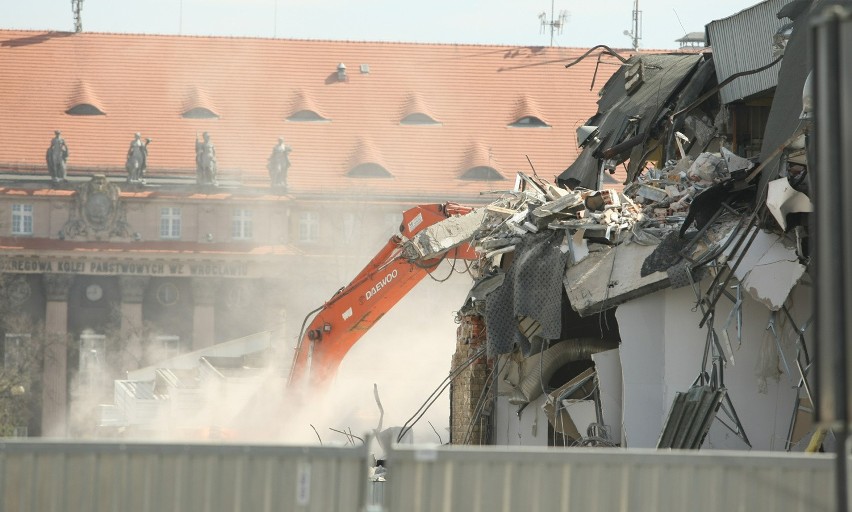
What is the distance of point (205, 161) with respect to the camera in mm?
61531

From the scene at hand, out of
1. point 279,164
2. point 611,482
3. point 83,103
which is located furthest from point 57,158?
point 611,482

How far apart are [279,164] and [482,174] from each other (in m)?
8.25

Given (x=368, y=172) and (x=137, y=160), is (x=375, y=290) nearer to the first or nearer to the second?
(x=368, y=172)

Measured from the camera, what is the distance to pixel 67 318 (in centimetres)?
6200

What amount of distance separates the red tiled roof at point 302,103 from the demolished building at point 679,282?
4282cm

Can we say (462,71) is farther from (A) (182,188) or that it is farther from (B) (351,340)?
(B) (351,340)

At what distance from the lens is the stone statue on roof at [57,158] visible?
6141cm

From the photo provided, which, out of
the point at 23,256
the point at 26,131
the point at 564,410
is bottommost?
the point at 564,410

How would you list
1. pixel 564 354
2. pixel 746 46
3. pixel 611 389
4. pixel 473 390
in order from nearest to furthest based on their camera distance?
pixel 611 389 → pixel 564 354 → pixel 746 46 → pixel 473 390

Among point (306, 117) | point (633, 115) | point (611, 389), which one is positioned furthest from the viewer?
point (306, 117)

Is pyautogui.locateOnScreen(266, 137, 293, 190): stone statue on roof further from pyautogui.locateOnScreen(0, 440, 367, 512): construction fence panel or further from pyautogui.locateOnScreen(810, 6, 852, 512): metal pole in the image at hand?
pyautogui.locateOnScreen(810, 6, 852, 512): metal pole

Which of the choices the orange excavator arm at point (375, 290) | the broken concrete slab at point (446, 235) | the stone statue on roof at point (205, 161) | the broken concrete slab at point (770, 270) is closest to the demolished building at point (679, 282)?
the broken concrete slab at point (770, 270)

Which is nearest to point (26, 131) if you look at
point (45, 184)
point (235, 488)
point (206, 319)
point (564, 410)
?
point (45, 184)

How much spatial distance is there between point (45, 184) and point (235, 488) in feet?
190
